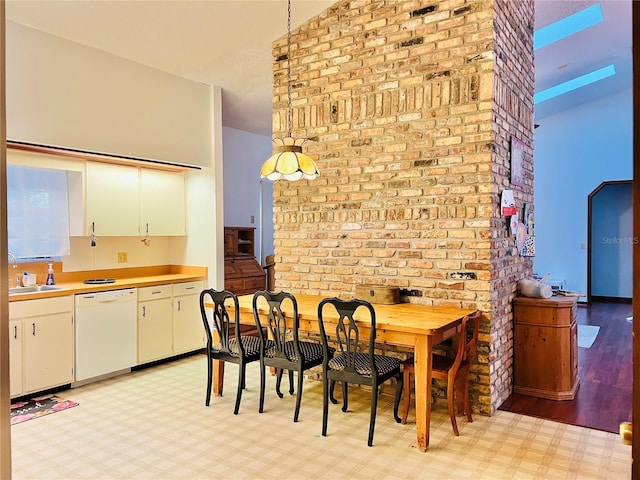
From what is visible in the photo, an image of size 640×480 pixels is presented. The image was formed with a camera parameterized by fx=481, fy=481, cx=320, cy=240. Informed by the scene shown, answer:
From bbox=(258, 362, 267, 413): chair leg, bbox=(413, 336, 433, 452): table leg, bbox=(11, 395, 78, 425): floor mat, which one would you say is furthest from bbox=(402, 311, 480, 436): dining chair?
bbox=(11, 395, 78, 425): floor mat

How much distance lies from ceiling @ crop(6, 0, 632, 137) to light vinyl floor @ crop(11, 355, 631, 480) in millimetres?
3099

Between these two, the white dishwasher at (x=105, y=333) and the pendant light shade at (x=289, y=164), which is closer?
the pendant light shade at (x=289, y=164)

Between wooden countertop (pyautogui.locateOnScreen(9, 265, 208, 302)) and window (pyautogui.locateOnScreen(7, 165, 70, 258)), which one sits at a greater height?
window (pyautogui.locateOnScreen(7, 165, 70, 258))

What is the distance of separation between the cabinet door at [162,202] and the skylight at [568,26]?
14.6 feet

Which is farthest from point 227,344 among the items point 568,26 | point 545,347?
point 568,26

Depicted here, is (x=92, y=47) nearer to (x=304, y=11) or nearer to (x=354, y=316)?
(x=304, y=11)

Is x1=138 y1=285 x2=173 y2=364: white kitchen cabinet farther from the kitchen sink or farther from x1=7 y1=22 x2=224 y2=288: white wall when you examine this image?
the kitchen sink

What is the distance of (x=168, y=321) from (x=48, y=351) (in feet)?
4.04

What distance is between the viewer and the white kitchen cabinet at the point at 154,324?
4785 millimetres

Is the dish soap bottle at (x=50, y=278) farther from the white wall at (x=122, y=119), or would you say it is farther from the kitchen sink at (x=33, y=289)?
the white wall at (x=122, y=119)

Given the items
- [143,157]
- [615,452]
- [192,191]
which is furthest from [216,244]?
[615,452]

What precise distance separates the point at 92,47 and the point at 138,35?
45 cm

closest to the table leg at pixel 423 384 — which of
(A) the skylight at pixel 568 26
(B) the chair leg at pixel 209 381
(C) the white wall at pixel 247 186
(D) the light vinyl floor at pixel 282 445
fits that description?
(D) the light vinyl floor at pixel 282 445

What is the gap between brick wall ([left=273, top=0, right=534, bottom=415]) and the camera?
3574mm
